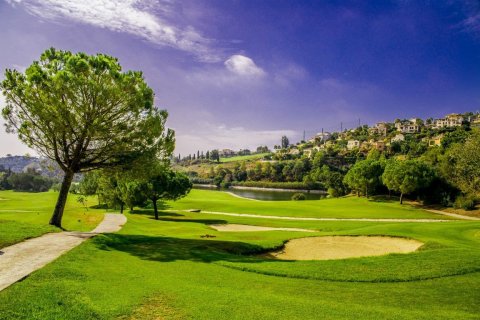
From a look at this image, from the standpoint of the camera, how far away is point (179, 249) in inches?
766

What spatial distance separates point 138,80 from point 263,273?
16219 mm

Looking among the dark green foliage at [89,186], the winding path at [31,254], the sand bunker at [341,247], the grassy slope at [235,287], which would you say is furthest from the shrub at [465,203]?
the dark green foliage at [89,186]

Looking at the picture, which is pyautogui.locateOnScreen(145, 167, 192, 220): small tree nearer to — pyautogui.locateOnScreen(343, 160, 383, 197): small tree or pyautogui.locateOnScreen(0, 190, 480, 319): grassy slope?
pyautogui.locateOnScreen(0, 190, 480, 319): grassy slope

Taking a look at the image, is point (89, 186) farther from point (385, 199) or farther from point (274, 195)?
point (274, 195)

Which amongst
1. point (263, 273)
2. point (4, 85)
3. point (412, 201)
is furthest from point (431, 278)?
point (412, 201)

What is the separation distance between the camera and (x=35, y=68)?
21.1 m

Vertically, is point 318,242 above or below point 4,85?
below

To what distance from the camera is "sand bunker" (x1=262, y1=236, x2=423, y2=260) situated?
21.1m

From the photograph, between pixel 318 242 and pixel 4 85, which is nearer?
pixel 4 85

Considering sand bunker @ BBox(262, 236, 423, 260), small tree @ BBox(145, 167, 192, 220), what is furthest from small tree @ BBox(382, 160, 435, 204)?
small tree @ BBox(145, 167, 192, 220)

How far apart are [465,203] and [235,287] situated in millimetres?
58428

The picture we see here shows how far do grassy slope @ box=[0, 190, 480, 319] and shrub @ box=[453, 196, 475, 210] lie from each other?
45.9m

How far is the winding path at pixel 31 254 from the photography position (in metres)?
11.6

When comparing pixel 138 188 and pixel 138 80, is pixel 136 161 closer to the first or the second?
pixel 138 80
